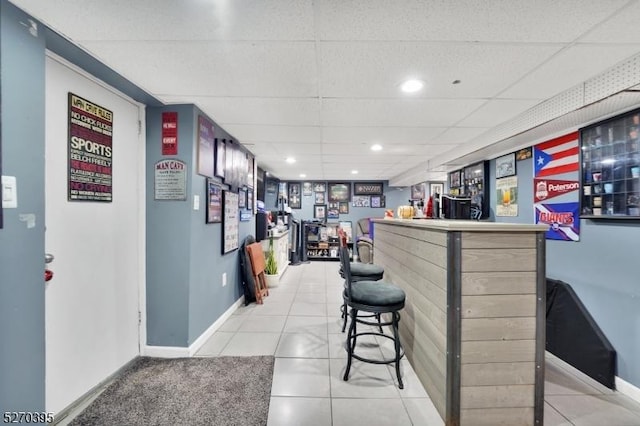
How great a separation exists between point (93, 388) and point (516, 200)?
4800mm

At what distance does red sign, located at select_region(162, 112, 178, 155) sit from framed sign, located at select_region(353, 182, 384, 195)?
20.0 feet

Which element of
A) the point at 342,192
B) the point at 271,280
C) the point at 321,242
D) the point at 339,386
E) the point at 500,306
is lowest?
the point at 339,386

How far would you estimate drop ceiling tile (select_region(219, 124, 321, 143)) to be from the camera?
3089 millimetres

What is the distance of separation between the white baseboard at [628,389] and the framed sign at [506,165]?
235cm

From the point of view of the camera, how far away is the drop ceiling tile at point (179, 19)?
1.31 m

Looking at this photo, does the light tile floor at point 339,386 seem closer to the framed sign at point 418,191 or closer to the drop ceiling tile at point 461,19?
the drop ceiling tile at point 461,19

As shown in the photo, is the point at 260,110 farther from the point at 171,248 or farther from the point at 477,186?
the point at 477,186

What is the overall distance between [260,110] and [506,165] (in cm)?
335

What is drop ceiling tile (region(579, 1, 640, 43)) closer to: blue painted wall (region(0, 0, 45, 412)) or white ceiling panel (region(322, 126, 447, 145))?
white ceiling panel (region(322, 126, 447, 145))

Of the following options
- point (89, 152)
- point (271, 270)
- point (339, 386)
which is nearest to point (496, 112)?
point (339, 386)

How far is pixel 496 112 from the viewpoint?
2.57 meters

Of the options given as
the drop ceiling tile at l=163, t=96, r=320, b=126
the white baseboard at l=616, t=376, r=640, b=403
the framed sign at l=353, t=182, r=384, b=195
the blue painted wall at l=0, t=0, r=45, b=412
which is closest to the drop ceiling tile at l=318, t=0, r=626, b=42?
the drop ceiling tile at l=163, t=96, r=320, b=126

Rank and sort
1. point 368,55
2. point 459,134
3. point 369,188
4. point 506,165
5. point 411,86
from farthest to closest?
point 369,188
point 506,165
point 459,134
point 411,86
point 368,55

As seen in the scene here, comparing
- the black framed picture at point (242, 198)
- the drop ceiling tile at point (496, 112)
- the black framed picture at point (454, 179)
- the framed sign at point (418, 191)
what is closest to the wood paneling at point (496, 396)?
the drop ceiling tile at point (496, 112)
